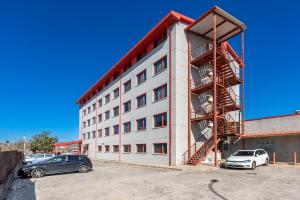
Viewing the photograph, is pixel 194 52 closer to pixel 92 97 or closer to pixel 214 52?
pixel 214 52

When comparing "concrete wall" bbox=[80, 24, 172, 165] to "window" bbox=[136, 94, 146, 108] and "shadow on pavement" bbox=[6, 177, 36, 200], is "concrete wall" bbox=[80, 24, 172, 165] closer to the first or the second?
"window" bbox=[136, 94, 146, 108]

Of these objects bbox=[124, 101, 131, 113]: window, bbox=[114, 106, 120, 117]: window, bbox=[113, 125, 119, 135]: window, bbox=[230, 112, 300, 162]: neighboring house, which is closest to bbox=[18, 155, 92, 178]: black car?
bbox=[124, 101, 131, 113]: window

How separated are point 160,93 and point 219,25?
8.34 metres

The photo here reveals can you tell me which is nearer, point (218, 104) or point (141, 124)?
point (218, 104)

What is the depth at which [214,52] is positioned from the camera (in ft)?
66.6

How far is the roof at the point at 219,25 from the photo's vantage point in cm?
2055

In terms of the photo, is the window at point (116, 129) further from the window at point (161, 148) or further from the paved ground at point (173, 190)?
the paved ground at point (173, 190)

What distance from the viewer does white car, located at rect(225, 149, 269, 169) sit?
58.9 feet

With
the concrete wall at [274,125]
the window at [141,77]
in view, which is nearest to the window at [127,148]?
the window at [141,77]

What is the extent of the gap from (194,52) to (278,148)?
12088mm

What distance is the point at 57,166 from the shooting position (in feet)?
56.8

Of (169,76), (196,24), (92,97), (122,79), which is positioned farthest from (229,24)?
(92,97)

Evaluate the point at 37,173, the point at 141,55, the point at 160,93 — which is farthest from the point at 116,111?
the point at 37,173

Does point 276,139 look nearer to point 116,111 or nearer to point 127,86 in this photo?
point 127,86
